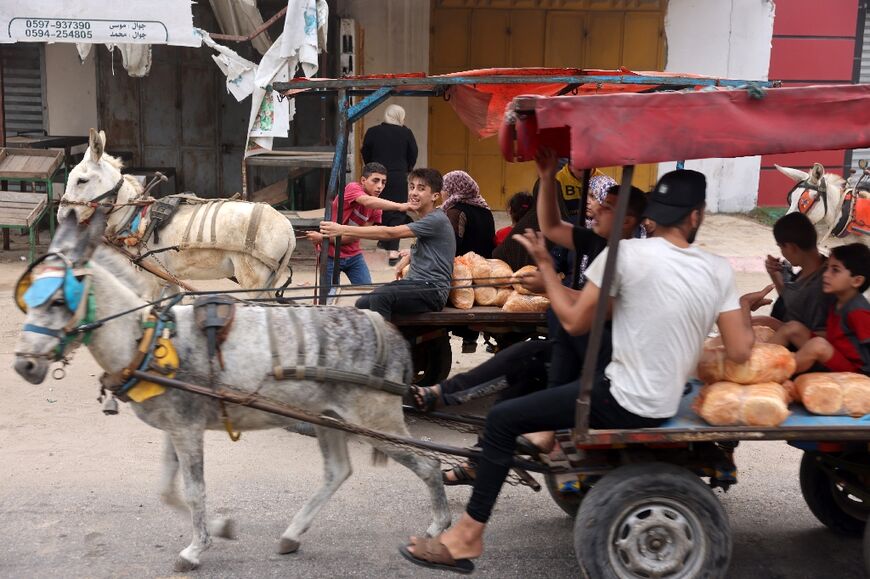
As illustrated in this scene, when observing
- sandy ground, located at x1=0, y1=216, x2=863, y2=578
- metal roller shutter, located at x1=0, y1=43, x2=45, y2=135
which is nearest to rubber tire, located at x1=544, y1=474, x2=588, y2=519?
sandy ground, located at x1=0, y1=216, x2=863, y2=578

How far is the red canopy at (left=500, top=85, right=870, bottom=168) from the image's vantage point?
348 centimetres

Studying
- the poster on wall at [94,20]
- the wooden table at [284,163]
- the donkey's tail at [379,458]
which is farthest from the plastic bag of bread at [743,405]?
the poster on wall at [94,20]

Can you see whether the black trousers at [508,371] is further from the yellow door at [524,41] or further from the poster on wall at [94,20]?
the yellow door at [524,41]

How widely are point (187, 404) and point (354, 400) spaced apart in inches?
30.1

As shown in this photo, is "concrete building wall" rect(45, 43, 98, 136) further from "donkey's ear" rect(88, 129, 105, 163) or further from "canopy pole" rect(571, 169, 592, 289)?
"canopy pole" rect(571, 169, 592, 289)

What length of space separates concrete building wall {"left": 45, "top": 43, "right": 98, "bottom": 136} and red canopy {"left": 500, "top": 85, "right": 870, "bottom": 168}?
1116 centimetres

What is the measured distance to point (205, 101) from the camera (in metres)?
13.5

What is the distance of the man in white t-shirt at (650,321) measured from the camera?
3.60 meters

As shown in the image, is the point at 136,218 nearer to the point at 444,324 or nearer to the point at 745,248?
the point at 444,324

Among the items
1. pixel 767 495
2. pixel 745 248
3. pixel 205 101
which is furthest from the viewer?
pixel 205 101

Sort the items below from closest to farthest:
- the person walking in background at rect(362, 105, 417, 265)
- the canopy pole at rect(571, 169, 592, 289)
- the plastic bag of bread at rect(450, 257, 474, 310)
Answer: the canopy pole at rect(571, 169, 592, 289) → the plastic bag of bread at rect(450, 257, 474, 310) → the person walking in background at rect(362, 105, 417, 265)

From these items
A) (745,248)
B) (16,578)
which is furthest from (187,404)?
(745,248)

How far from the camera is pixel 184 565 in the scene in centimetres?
420

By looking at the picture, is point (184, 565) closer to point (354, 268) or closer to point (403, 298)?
point (403, 298)
